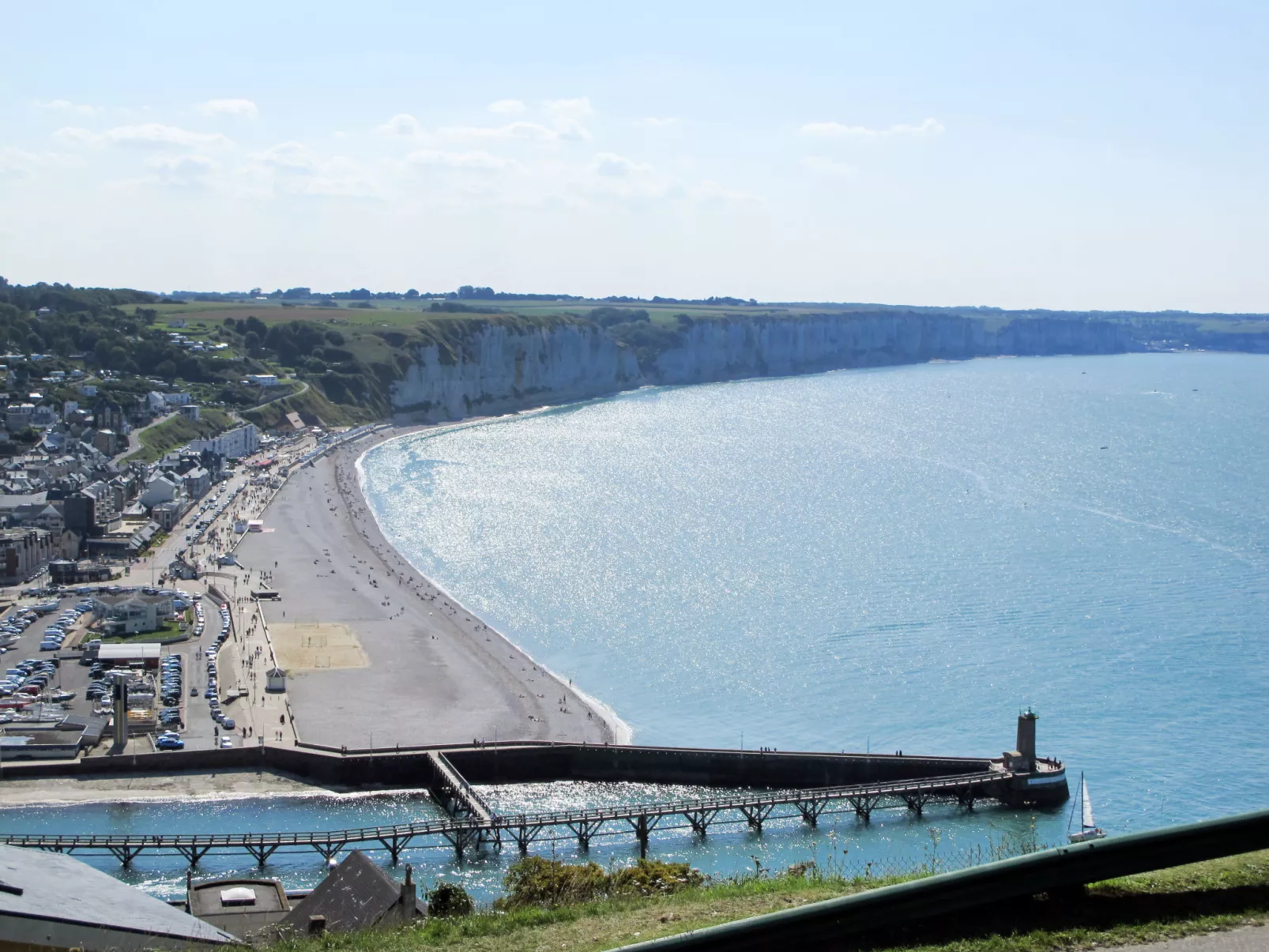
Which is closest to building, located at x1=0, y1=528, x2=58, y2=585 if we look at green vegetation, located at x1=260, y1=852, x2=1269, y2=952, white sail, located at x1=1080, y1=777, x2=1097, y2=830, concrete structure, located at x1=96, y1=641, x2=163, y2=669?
concrete structure, located at x1=96, y1=641, x2=163, y2=669

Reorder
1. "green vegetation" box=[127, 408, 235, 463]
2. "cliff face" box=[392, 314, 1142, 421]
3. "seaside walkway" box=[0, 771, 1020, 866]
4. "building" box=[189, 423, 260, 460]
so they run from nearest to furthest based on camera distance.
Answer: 1. "seaside walkway" box=[0, 771, 1020, 866]
2. "green vegetation" box=[127, 408, 235, 463]
3. "building" box=[189, 423, 260, 460]
4. "cliff face" box=[392, 314, 1142, 421]

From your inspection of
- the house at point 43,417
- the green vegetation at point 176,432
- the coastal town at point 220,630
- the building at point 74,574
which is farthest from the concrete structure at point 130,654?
the house at point 43,417

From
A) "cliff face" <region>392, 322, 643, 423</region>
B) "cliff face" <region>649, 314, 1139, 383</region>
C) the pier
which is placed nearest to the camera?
the pier

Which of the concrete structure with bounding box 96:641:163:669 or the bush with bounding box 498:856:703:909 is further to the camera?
the concrete structure with bounding box 96:641:163:669

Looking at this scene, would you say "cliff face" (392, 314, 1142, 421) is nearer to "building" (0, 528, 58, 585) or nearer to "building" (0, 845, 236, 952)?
"building" (0, 528, 58, 585)

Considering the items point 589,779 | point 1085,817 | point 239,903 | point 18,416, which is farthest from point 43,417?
point 1085,817

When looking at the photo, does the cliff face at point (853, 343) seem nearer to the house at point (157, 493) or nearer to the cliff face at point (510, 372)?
the cliff face at point (510, 372)

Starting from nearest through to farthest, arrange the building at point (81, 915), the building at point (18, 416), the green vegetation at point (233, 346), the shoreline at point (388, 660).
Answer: the building at point (81, 915)
the shoreline at point (388, 660)
the building at point (18, 416)
the green vegetation at point (233, 346)

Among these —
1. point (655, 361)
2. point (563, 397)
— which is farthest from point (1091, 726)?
point (655, 361)
